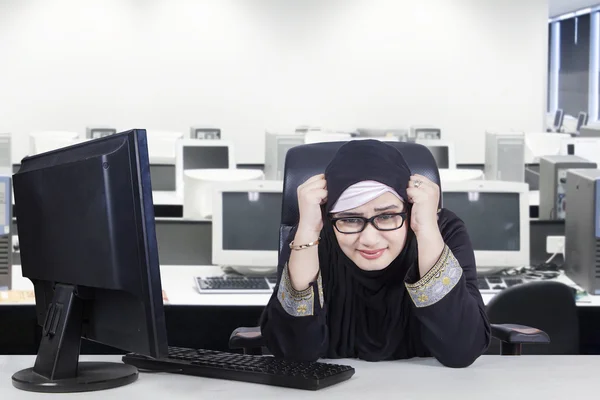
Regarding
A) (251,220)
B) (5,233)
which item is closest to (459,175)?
(251,220)

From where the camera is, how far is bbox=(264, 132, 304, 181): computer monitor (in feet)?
21.9

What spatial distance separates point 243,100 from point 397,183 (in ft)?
27.5

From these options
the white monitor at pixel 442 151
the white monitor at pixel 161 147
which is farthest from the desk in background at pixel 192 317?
the white monitor at pixel 161 147

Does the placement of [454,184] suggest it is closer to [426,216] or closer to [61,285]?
[426,216]

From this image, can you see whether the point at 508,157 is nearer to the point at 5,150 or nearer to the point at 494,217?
the point at 494,217

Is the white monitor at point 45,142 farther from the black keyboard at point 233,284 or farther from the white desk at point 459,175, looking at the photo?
the black keyboard at point 233,284

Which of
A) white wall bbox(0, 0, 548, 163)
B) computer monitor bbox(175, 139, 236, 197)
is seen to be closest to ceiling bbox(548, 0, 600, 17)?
white wall bbox(0, 0, 548, 163)

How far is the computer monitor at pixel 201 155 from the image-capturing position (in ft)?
20.4

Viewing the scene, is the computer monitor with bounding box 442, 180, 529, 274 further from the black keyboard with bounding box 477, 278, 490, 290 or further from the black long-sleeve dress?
the black long-sleeve dress

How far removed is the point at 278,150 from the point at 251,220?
9.52 feet

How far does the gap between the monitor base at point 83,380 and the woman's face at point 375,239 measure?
49cm

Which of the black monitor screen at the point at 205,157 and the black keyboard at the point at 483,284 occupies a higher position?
the black monitor screen at the point at 205,157

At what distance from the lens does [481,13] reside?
10391mm

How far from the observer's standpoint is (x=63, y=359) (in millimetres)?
1800
